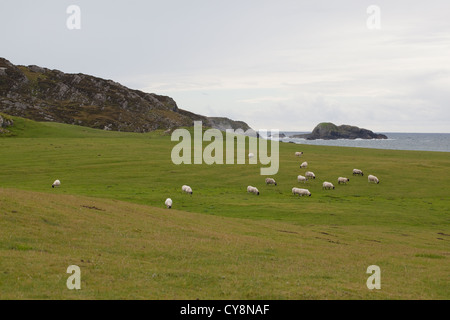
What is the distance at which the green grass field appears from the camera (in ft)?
58.9

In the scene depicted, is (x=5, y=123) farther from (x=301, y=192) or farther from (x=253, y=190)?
(x=301, y=192)

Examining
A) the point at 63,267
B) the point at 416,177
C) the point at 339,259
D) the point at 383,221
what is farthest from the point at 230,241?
the point at 416,177

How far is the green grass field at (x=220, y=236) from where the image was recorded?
17938 mm

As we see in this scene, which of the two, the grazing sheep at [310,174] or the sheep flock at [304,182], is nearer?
the sheep flock at [304,182]

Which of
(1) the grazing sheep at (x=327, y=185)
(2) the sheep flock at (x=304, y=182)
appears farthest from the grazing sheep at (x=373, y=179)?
(1) the grazing sheep at (x=327, y=185)

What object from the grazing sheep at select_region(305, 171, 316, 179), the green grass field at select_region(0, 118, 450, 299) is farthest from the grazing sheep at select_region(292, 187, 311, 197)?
the grazing sheep at select_region(305, 171, 316, 179)

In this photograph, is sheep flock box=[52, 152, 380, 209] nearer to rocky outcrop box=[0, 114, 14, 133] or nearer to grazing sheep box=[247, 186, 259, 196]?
grazing sheep box=[247, 186, 259, 196]

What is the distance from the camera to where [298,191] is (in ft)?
200

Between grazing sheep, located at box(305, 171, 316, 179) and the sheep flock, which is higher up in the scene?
grazing sheep, located at box(305, 171, 316, 179)

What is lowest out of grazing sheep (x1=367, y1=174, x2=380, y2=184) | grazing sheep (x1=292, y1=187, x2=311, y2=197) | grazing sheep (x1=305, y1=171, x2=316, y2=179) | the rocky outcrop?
grazing sheep (x1=292, y1=187, x2=311, y2=197)

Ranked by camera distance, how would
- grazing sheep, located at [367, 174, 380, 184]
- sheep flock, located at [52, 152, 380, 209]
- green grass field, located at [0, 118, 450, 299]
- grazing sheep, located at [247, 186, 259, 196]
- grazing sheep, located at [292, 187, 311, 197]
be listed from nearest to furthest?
green grass field, located at [0, 118, 450, 299], sheep flock, located at [52, 152, 380, 209], grazing sheep, located at [292, 187, 311, 197], grazing sheep, located at [247, 186, 259, 196], grazing sheep, located at [367, 174, 380, 184]

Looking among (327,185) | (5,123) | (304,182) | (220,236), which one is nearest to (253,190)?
(304,182)

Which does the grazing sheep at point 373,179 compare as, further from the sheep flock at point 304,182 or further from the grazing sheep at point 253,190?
the grazing sheep at point 253,190

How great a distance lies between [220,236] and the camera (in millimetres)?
30750
